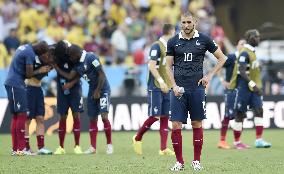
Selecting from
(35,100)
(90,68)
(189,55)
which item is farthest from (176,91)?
(35,100)

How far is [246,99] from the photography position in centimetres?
2106

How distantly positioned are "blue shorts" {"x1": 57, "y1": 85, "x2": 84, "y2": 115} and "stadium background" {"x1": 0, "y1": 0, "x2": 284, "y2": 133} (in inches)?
258

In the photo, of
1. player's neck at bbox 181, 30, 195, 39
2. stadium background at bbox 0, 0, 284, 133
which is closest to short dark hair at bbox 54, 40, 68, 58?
player's neck at bbox 181, 30, 195, 39

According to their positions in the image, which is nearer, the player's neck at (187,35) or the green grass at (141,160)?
the green grass at (141,160)

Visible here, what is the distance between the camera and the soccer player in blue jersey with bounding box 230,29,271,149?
20703 millimetres

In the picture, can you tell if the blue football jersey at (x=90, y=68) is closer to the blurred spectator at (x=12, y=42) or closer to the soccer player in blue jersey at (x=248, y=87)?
the soccer player in blue jersey at (x=248, y=87)

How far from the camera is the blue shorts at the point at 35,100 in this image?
19.7m

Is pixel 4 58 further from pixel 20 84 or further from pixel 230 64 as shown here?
pixel 20 84

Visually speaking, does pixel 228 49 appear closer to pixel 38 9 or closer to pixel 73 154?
pixel 38 9

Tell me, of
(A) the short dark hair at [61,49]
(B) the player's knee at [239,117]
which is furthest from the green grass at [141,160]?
(A) the short dark hair at [61,49]

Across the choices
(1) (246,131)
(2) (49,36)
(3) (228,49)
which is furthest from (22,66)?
(3) (228,49)

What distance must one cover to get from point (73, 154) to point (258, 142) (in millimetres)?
4236

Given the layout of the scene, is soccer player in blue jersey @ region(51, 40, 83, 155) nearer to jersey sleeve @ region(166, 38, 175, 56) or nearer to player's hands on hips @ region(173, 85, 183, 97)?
jersey sleeve @ region(166, 38, 175, 56)

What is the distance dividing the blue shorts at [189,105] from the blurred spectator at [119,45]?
1566 centimetres
